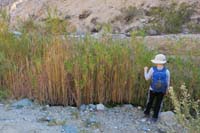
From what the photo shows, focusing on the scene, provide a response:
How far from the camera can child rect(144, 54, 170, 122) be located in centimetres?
414

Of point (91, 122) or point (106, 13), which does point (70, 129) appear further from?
point (106, 13)

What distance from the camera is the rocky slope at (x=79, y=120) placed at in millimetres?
3859

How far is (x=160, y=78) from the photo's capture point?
4.14m

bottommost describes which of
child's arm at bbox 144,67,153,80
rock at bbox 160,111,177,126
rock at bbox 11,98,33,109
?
rock at bbox 160,111,177,126

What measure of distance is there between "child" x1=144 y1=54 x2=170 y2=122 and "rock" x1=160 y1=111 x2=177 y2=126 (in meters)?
0.07

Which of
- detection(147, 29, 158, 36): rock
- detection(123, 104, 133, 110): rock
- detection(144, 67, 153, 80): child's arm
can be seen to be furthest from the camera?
detection(147, 29, 158, 36): rock

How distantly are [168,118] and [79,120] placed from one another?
0.88 meters

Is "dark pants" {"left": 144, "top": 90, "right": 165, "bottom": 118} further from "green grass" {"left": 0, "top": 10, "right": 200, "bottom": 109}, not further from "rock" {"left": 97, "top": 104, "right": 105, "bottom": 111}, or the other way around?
"rock" {"left": 97, "top": 104, "right": 105, "bottom": 111}

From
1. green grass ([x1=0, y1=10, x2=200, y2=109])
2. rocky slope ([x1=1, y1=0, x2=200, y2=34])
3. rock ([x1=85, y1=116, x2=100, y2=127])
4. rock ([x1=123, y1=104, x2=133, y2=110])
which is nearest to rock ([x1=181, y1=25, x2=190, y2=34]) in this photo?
rocky slope ([x1=1, y1=0, x2=200, y2=34])

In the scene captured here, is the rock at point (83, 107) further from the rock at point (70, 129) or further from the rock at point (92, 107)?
the rock at point (70, 129)

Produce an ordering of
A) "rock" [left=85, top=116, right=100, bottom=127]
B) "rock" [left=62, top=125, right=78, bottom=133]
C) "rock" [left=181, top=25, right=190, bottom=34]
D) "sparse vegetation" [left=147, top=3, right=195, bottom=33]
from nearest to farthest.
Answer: "rock" [left=62, top=125, right=78, bottom=133]
"rock" [left=85, top=116, right=100, bottom=127]
"rock" [left=181, top=25, right=190, bottom=34]
"sparse vegetation" [left=147, top=3, right=195, bottom=33]

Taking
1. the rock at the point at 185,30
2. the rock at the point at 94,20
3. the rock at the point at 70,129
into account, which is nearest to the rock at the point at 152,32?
the rock at the point at 185,30

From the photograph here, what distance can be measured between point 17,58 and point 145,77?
1.55 metres

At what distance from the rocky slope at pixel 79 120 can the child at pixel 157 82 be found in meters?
0.13
